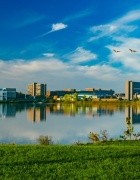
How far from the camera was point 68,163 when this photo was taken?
18.1 feet

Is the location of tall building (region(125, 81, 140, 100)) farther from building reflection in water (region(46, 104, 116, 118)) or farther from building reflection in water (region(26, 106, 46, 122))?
building reflection in water (region(26, 106, 46, 122))

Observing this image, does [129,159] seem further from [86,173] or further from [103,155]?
[86,173]

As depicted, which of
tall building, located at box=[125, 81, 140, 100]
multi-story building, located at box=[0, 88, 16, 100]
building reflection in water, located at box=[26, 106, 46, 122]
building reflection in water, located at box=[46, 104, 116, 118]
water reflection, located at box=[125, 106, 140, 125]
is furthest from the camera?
tall building, located at box=[125, 81, 140, 100]

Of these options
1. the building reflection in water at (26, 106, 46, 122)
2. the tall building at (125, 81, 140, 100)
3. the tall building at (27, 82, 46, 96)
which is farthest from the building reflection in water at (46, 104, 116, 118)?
the tall building at (27, 82, 46, 96)

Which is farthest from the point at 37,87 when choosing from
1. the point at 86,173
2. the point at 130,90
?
the point at 86,173

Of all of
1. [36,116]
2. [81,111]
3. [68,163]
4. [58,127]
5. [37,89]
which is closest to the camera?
[68,163]

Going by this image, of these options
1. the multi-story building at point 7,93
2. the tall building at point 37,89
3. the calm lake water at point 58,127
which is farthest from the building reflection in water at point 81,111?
the tall building at point 37,89

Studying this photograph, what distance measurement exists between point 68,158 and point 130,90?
389 ft

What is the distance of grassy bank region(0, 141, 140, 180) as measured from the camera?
4.84 metres

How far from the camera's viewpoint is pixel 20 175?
479cm

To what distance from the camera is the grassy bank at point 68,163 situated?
4838 millimetres

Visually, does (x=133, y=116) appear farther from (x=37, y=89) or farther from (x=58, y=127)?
(x=37, y=89)

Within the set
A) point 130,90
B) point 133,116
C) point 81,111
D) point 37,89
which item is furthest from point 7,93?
point 133,116

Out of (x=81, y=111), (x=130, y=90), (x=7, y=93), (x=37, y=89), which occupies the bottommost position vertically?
(x=81, y=111)
